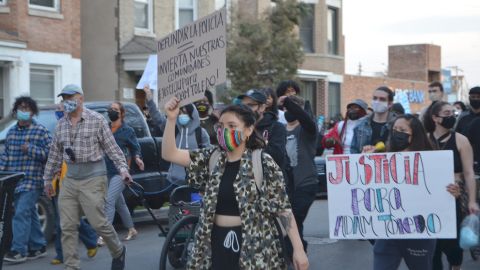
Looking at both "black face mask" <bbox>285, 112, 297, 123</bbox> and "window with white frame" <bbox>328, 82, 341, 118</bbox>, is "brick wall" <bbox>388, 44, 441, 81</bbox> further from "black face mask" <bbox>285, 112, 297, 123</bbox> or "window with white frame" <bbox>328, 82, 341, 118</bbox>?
"black face mask" <bbox>285, 112, 297, 123</bbox>

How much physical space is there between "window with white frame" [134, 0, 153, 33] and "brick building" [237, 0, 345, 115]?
881 cm

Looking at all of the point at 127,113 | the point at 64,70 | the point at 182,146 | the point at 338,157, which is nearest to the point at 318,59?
the point at 64,70

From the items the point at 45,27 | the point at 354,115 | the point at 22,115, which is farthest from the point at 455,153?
the point at 45,27

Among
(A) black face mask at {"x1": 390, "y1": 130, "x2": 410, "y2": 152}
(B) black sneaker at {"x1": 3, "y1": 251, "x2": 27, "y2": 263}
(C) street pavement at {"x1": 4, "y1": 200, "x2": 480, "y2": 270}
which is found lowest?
(C) street pavement at {"x1": 4, "y1": 200, "x2": 480, "y2": 270}

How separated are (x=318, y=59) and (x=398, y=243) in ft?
95.1

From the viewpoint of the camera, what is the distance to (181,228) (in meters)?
7.54

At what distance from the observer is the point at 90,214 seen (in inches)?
320

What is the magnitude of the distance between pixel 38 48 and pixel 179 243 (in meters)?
15.2

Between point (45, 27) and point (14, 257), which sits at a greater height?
point (45, 27)

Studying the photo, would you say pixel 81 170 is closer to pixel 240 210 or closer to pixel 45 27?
pixel 240 210

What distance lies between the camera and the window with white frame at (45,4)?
870 inches

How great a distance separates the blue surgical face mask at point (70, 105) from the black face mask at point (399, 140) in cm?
334

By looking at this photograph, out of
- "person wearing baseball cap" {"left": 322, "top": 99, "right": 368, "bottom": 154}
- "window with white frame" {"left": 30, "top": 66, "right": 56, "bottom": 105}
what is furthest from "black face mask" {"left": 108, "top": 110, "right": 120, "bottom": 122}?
"window with white frame" {"left": 30, "top": 66, "right": 56, "bottom": 105}

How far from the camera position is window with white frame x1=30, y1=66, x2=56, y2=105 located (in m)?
22.4
